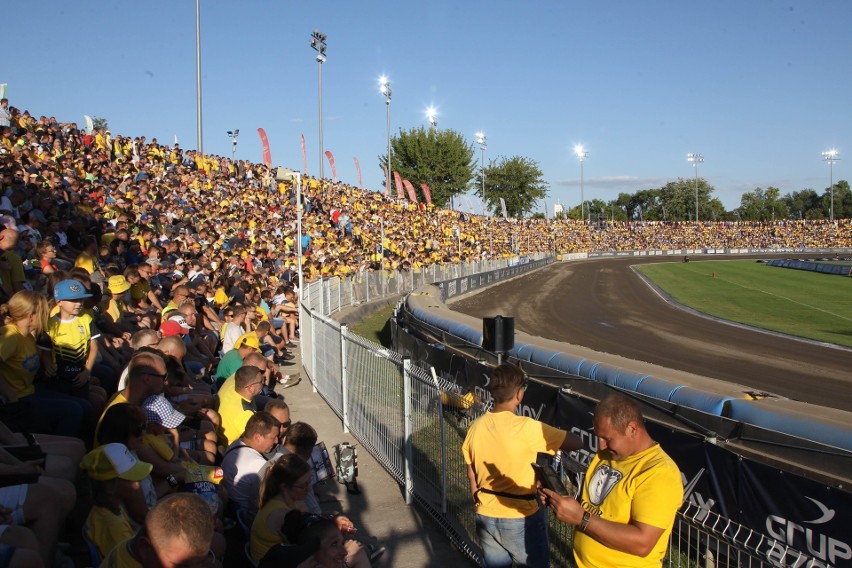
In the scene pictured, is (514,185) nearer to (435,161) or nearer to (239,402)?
(435,161)

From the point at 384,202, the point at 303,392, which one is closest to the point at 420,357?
the point at 303,392

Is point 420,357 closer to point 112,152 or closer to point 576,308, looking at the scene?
point 112,152

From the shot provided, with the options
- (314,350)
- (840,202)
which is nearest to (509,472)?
(314,350)

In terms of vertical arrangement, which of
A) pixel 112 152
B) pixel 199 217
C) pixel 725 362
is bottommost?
pixel 725 362

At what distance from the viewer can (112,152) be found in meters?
24.0

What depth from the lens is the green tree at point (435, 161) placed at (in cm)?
9350

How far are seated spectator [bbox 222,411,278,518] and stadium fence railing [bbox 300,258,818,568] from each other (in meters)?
1.72

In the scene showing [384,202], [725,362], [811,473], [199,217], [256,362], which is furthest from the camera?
[384,202]

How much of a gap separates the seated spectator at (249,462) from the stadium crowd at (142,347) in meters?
0.01

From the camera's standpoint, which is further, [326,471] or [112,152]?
[112,152]

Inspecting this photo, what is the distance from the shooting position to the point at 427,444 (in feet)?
23.6

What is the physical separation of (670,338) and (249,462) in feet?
70.2

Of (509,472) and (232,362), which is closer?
(509,472)

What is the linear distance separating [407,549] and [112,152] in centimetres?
2152
